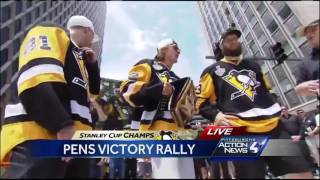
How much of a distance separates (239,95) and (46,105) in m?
0.98

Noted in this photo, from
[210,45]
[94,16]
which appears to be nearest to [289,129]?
[210,45]

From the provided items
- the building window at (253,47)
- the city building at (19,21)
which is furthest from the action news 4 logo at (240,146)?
the city building at (19,21)

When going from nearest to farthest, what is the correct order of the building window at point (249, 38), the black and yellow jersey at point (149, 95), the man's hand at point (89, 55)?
the man's hand at point (89, 55)
the black and yellow jersey at point (149, 95)
the building window at point (249, 38)

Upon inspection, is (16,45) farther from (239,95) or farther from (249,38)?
(249,38)

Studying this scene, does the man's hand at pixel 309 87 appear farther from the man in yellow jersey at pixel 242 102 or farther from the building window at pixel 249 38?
the building window at pixel 249 38

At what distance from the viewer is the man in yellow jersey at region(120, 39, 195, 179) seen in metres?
2.13

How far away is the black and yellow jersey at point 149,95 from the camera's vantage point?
2.13m

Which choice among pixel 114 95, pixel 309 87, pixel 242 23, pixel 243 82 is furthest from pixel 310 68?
pixel 114 95

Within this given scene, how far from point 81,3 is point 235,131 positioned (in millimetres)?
1269

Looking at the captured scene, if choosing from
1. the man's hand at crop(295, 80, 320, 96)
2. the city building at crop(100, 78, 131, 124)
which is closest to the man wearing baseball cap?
the man's hand at crop(295, 80, 320, 96)

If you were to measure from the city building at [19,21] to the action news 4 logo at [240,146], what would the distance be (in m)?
0.89

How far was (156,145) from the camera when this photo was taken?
1613 mm

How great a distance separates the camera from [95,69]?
1.86 m

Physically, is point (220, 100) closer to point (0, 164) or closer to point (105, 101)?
point (105, 101)
